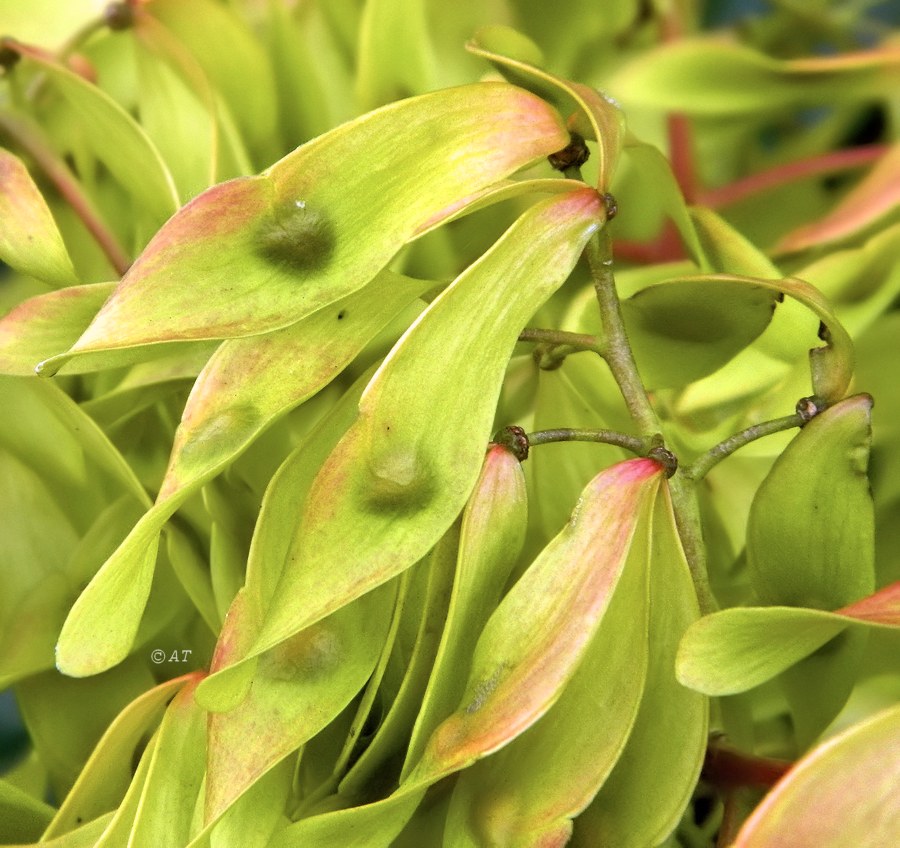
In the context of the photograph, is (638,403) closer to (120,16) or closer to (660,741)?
(660,741)

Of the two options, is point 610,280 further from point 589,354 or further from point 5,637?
point 5,637

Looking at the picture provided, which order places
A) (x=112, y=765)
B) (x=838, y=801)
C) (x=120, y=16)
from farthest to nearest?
(x=120, y=16) < (x=112, y=765) < (x=838, y=801)

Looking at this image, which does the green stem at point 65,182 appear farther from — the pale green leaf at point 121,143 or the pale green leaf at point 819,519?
the pale green leaf at point 819,519

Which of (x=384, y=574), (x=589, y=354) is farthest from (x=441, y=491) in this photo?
(x=589, y=354)

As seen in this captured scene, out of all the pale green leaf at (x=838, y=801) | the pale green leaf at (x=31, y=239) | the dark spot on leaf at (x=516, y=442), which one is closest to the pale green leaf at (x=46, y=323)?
the pale green leaf at (x=31, y=239)

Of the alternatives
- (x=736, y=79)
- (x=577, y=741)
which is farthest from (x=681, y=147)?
(x=577, y=741)

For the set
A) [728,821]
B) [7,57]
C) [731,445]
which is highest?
[7,57]
